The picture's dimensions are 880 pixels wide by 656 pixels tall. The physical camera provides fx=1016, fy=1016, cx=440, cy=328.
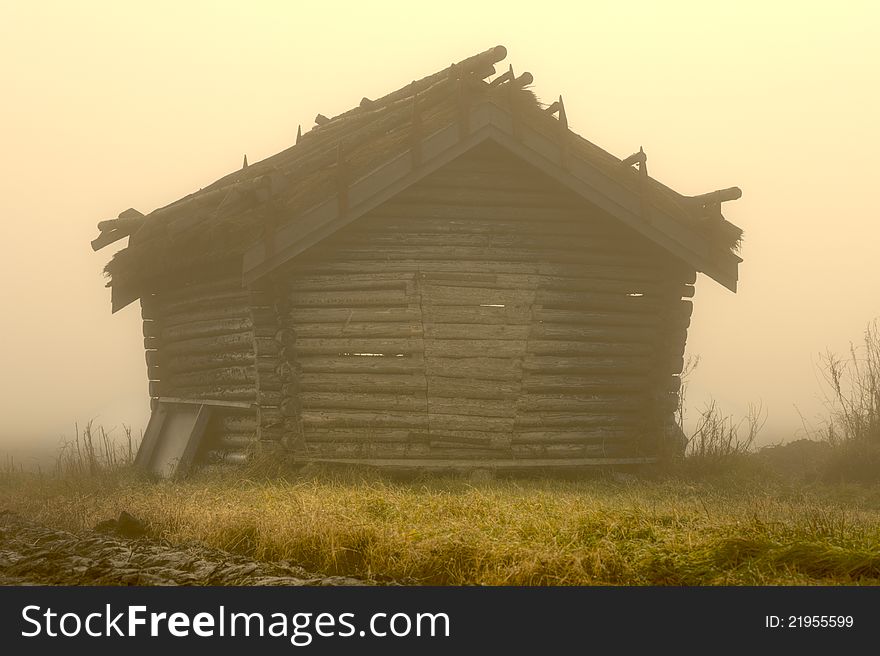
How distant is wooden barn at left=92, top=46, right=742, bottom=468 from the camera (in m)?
13.6

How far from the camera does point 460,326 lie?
13.7 meters

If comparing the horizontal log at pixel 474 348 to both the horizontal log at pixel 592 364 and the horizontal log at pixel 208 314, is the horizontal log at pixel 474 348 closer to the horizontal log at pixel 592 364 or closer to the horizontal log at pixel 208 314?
the horizontal log at pixel 592 364

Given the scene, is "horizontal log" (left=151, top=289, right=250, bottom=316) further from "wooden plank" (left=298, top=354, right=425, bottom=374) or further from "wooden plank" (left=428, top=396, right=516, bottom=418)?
"wooden plank" (left=428, top=396, right=516, bottom=418)

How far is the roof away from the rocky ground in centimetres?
541

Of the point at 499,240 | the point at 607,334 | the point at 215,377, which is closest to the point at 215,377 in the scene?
the point at 215,377

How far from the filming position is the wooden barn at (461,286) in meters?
13.6

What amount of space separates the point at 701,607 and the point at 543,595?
858 millimetres

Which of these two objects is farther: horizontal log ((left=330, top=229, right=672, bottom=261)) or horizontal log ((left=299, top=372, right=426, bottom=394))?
horizontal log ((left=330, top=229, right=672, bottom=261))

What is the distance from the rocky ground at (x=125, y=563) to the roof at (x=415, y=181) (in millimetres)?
5414

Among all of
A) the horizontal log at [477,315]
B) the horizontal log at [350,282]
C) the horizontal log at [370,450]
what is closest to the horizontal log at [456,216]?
the horizontal log at [350,282]

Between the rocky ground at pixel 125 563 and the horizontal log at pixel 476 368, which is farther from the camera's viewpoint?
the horizontal log at pixel 476 368

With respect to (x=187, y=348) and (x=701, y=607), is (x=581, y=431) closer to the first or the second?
(x=187, y=348)

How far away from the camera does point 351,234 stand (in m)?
13.8

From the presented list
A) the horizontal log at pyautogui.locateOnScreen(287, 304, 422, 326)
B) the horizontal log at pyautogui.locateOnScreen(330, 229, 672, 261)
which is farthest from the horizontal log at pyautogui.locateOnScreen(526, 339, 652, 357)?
the horizontal log at pyautogui.locateOnScreen(287, 304, 422, 326)
